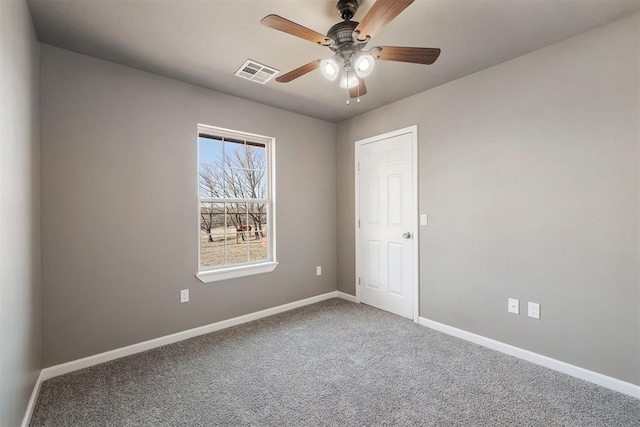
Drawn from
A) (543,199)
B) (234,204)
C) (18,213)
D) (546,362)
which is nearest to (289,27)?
(18,213)

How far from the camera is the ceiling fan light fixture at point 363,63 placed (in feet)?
5.79

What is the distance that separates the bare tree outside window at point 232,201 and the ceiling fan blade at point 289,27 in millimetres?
1844

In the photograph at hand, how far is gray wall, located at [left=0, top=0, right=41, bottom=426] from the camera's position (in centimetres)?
133

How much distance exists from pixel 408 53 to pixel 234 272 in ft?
8.40

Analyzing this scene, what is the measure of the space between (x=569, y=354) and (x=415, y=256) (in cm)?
142

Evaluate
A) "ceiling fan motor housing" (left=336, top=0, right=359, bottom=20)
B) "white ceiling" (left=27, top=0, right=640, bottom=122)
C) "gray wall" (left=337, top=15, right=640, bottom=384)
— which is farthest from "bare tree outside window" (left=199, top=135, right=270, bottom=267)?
"ceiling fan motor housing" (left=336, top=0, right=359, bottom=20)

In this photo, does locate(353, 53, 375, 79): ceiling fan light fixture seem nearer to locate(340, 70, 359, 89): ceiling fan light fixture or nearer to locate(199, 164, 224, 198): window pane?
locate(340, 70, 359, 89): ceiling fan light fixture

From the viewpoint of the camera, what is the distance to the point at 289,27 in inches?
60.7

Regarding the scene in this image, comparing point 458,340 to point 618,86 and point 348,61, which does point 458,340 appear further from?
point 348,61

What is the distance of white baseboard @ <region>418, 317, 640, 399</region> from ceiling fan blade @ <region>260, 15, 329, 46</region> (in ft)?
8.99

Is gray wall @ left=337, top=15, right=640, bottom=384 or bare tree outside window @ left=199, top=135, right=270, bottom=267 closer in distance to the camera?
gray wall @ left=337, top=15, right=640, bottom=384

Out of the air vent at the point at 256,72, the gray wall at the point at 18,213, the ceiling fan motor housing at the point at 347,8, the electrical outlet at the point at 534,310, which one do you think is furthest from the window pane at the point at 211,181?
the electrical outlet at the point at 534,310

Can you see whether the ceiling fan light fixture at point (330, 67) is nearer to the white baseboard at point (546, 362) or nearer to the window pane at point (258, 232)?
the window pane at point (258, 232)

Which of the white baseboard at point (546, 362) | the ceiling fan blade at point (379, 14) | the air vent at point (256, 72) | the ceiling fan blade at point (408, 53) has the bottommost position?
the white baseboard at point (546, 362)
